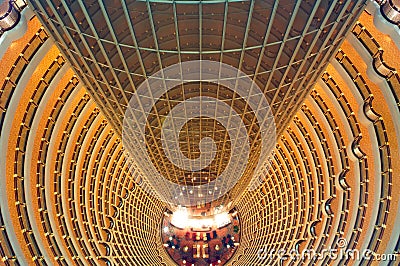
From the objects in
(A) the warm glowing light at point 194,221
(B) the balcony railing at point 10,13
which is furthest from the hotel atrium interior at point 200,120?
(A) the warm glowing light at point 194,221

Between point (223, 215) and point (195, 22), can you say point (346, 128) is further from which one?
point (223, 215)

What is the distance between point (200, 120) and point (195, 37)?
6.77 m

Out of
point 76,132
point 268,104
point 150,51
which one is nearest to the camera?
point 150,51

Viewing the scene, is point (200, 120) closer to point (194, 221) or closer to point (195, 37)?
point (195, 37)

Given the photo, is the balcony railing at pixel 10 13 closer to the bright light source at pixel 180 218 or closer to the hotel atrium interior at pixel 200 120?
the hotel atrium interior at pixel 200 120

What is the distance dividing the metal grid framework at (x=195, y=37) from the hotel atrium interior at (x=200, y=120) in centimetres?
6

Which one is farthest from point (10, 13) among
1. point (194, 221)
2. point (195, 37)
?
point (194, 221)

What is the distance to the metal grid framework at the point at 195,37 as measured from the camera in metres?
9.76

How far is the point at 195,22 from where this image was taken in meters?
10.1

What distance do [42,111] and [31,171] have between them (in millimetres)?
3335

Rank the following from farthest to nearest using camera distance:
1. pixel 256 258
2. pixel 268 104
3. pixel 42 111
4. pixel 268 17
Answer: pixel 256 258, pixel 42 111, pixel 268 104, pixel 268 17

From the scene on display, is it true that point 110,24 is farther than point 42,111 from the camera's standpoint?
No

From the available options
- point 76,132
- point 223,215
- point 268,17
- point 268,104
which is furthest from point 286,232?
point 268,17

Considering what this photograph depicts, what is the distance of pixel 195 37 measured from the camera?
10703mm
